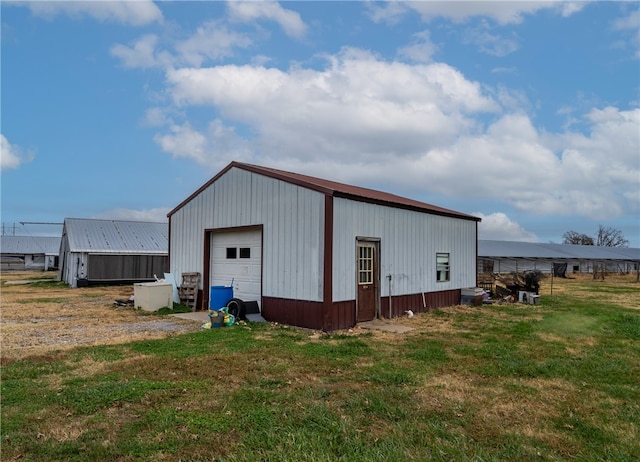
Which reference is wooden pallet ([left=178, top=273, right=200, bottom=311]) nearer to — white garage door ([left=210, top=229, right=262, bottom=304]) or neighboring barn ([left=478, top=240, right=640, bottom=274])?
white garage door ([left=210, top=229, right=262, bottom=304])

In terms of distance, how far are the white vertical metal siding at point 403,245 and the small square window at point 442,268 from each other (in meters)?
0.18

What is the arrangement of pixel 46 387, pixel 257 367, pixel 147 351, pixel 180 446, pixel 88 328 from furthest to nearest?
pixel 88 328, pixel 147 351, pixel 257 367, pixel 46 387, pixel 180 446

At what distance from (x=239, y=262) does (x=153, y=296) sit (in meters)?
3.04

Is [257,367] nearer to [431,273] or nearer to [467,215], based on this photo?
[431,273]

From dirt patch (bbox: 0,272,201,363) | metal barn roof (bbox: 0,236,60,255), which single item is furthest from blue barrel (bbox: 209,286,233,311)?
metal barn roof (bbox: 0,236,60,255)

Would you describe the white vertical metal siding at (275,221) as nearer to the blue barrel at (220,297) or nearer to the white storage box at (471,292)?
the blue barrel at (220,297)

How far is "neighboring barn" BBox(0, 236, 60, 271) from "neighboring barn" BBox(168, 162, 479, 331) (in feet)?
149

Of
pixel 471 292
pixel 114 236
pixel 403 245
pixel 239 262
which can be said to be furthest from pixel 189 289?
pixel 114 236

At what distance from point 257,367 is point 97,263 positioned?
23.4 meters

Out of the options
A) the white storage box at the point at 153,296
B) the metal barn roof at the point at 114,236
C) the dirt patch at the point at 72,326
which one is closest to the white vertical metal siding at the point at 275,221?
the white storage box at the point at 153,296

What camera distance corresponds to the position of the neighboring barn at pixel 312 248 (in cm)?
1038

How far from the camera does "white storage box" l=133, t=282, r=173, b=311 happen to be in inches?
532

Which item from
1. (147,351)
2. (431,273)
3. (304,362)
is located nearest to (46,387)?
(147,351)

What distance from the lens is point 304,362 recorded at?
704 cm
